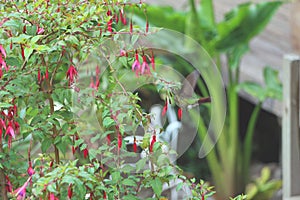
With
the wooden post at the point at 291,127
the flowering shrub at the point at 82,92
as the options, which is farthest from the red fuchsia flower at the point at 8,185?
the wooden post at the point at 291,127

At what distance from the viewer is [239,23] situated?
3260mm

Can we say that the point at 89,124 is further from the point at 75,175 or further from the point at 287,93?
the point at 287,93

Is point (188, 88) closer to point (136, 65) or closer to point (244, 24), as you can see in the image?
point (136, 65)

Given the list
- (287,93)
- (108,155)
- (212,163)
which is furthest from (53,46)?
(212,163)

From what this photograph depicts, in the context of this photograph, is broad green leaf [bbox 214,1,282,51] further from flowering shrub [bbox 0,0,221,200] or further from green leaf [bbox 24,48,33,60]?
green leaf [bbox 24,48,33,60]

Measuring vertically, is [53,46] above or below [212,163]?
above

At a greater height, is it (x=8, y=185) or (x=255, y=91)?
(x=255, y=91)

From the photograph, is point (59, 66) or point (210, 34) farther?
point (210, 34)

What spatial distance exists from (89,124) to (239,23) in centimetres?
203

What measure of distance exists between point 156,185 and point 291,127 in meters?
1.51

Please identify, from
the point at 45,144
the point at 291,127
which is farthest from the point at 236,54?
the point at 45,144

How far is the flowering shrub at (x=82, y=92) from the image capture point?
1257 mm

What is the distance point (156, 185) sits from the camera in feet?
4.24

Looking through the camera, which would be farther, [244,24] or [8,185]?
[244,24]
